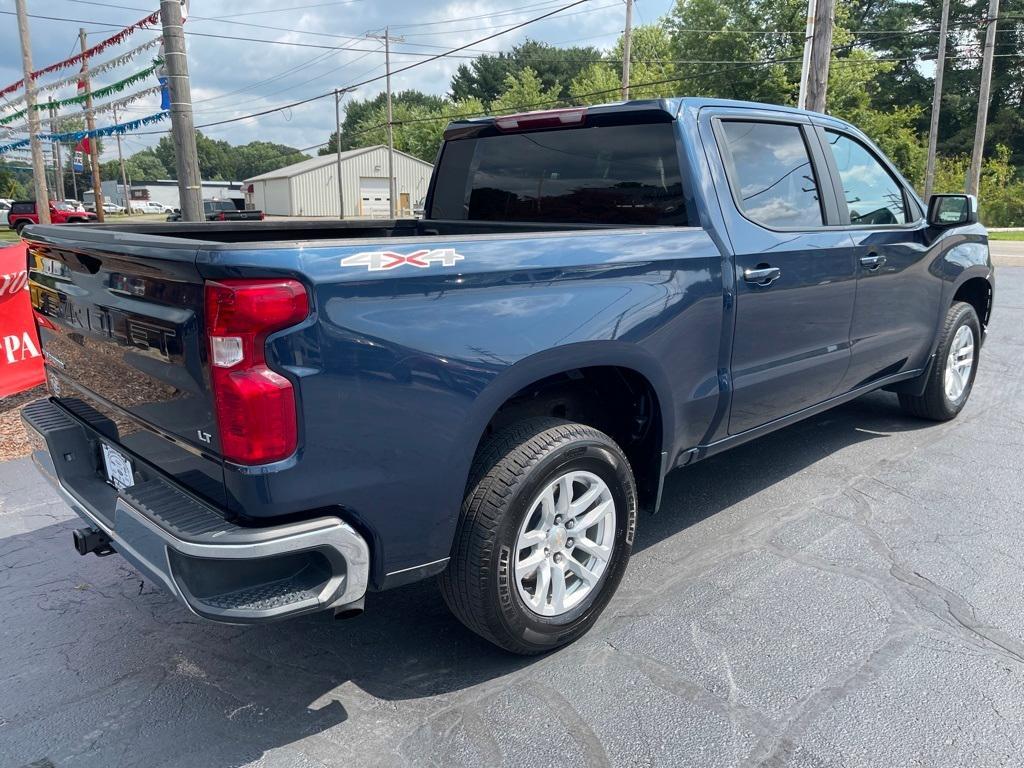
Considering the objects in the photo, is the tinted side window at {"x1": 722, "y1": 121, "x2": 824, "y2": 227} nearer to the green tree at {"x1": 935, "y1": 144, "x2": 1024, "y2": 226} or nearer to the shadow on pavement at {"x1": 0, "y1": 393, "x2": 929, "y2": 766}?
the shadow on pavement at {"x1": 0, "y1": 393, "x2": 929, "y2": 766}

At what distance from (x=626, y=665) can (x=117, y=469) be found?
192 cm

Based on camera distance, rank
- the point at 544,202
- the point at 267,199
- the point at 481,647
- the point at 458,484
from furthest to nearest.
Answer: the point at 267,199 → the point at 544,202 → the point at 481,647 → the point at 458,484

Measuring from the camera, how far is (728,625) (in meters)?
3.05

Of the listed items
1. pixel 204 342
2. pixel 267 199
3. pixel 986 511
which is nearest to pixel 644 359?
pixel 204 342

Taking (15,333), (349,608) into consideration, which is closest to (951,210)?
(349,608)

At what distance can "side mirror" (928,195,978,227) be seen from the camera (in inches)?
186

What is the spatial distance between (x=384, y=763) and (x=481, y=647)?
69cm

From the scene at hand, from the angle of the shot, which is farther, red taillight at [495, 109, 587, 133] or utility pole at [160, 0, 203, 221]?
utility pole at [160, 0, 203, 221]

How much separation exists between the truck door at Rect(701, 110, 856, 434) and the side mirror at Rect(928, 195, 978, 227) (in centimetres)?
105

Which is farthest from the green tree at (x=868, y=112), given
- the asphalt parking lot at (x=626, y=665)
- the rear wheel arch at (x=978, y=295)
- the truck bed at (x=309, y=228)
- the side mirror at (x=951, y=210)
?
the asphalt parking lot at (x=626, y=665)

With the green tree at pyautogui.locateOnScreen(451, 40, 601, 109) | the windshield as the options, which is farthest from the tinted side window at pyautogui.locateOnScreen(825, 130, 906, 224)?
the green tree at pyautogui.locateOnScreen(451, 40, 601, 109)

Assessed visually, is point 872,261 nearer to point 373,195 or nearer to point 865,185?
point 865,185

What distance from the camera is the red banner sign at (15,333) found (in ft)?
19.9

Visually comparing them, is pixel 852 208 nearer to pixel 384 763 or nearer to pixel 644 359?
pixel 644 359
